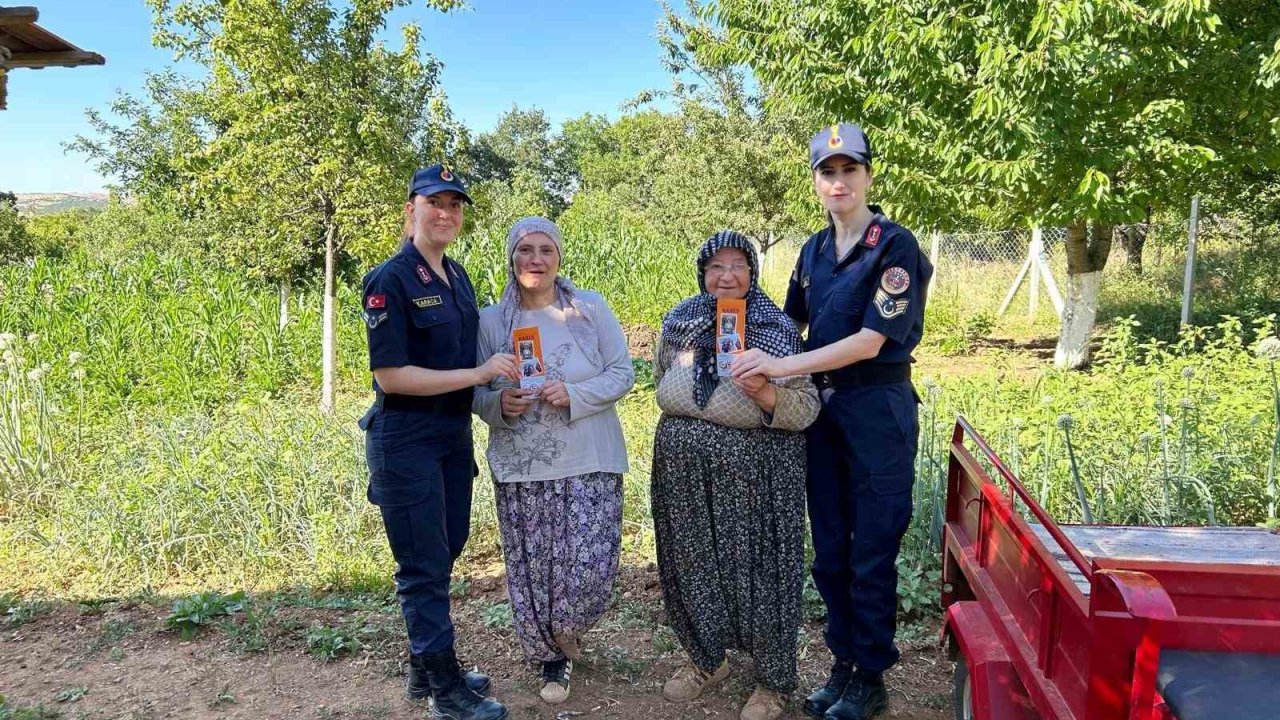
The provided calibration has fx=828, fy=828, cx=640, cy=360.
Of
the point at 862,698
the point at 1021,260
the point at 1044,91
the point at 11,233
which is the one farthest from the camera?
the point at 11,233

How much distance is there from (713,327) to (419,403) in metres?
0.99

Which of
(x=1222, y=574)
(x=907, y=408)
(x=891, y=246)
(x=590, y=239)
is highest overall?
(x=590, y=239)

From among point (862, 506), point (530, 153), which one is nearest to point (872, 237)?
point (862, 506)

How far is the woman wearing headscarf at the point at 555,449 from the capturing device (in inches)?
110

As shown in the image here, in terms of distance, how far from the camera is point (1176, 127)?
682 cm

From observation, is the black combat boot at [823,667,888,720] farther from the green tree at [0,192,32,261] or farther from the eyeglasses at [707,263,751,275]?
the green tree at [0,192,32,261]

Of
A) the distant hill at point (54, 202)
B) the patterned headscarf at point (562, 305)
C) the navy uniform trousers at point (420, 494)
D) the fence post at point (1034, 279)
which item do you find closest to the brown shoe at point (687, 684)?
the navy uniform trousers at point (420, 494)

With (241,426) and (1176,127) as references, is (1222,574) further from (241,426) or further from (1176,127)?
(1176,127)

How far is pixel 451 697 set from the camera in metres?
2.86

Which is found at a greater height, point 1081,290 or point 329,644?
point 1081,290

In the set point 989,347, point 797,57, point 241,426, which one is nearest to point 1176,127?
point 797,57

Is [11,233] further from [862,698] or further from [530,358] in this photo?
[862,698]

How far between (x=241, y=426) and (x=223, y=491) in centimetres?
106

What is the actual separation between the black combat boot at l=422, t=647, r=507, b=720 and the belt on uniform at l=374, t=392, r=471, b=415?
0.85 metres
